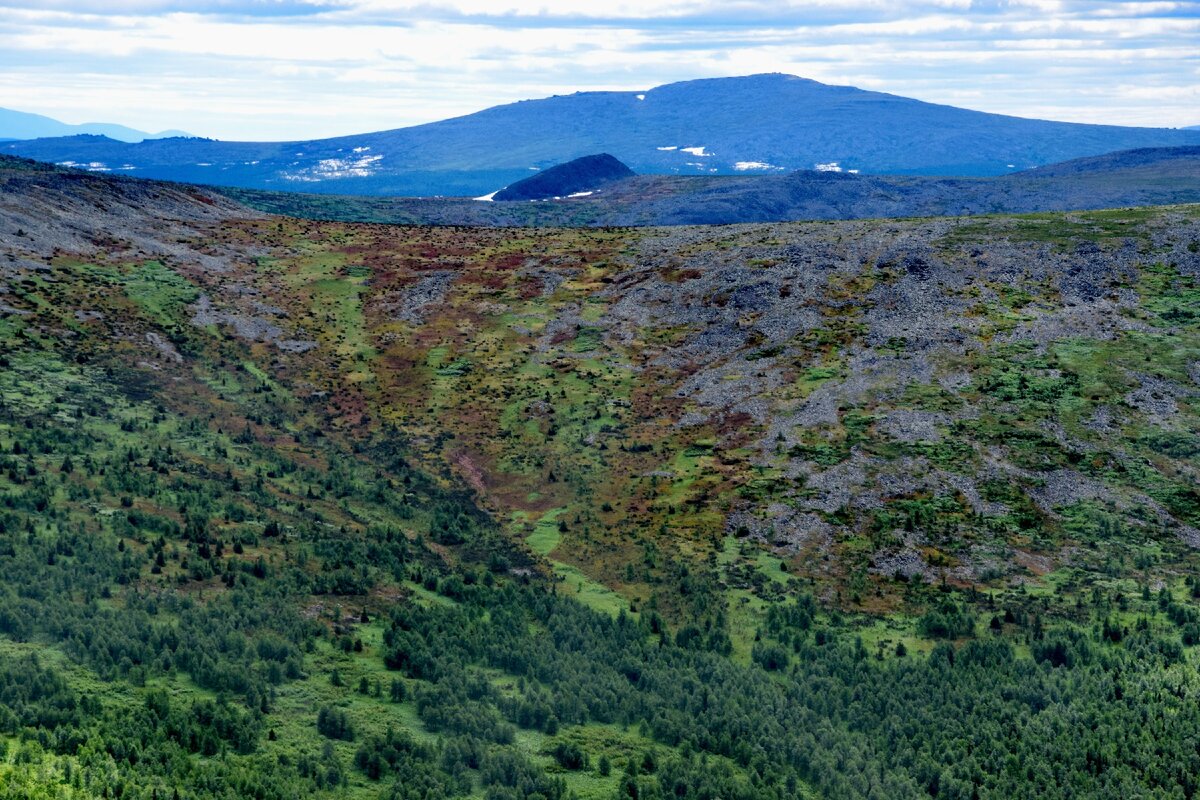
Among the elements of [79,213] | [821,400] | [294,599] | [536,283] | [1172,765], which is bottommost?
[1172,765]

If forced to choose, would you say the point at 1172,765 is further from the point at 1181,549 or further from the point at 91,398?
the point at 91,398

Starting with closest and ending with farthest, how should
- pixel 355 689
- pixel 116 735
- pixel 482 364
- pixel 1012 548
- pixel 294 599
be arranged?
1. pixel 116 735
2. pixel 355 689
3. pixel 294 599
4. pixel 1012 548
5. pixel 482 364

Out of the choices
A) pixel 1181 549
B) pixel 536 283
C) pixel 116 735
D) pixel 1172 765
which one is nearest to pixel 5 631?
pixel 116 735

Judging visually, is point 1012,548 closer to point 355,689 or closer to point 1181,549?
point 1181,549

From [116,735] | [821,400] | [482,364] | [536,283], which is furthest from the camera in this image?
[536,283]

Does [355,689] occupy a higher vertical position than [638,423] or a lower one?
lower

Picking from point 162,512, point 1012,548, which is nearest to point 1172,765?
point 1012,548

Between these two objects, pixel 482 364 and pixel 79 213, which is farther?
pixel 79 213
